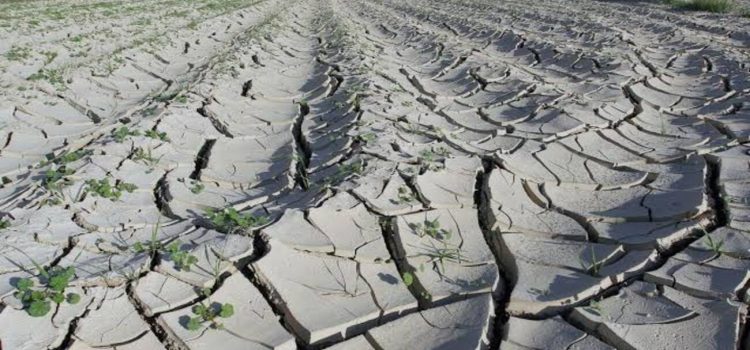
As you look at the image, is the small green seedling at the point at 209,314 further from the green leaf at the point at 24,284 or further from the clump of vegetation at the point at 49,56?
the clump of vegetation at the point at 49,56

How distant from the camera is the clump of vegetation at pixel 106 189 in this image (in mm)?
2598

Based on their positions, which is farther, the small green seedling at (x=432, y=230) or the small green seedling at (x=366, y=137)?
the small green seedling at (x=366, y=137)

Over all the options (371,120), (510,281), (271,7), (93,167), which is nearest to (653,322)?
(510,281)

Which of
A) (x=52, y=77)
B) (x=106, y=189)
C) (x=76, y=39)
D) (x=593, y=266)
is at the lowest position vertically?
(x=76, y=39)

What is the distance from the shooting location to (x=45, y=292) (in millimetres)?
1746

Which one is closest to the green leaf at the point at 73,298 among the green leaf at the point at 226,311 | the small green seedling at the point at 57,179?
the green leaf at the point at 226,311

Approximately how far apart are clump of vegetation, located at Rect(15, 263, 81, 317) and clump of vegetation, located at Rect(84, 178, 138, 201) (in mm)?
797

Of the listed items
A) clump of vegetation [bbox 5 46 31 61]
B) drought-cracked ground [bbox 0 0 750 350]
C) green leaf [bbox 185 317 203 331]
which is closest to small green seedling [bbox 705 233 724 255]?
drought-cracked ground [bbox 0 0 750 350]

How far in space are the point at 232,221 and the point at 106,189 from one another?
2.68 ft

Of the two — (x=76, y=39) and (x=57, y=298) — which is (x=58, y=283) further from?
(x=76, y=39)

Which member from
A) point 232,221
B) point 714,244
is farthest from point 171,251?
point 714,244

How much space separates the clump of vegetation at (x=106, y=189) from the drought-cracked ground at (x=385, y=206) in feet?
0.03

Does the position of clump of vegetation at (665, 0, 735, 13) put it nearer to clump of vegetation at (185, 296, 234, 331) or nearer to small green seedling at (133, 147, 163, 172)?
small green seedling at (133, 147, 163, 172)

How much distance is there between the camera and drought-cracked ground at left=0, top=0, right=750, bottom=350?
171 cm
